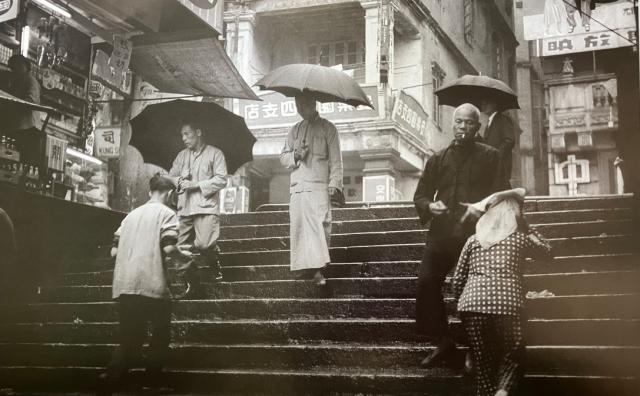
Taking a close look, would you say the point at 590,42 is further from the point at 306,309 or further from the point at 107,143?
the point at 306,309

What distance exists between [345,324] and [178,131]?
3822mm

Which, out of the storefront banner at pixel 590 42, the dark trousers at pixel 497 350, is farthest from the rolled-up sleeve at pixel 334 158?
the storefront banner at pixel 590 42

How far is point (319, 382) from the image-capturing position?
18.2 ft

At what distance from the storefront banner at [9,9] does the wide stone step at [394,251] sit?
520 cm

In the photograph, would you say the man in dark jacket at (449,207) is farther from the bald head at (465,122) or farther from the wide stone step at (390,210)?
the wide stone step at (390,210)

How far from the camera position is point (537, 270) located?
6863 mm

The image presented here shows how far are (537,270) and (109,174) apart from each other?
571 inches

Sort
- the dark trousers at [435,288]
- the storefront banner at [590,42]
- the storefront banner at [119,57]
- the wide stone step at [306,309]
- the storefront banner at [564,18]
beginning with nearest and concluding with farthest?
the dark trousers at [435,288]
the wide stone step at [306,309]
the storefront banner at [119,57]
the storefront banner at [564,18]
the storefront banner at [590,42]

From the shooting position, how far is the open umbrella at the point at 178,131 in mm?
8352

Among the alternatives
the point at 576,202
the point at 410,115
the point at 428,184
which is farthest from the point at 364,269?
the point at 410,115

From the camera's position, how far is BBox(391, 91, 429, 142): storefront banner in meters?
17.9

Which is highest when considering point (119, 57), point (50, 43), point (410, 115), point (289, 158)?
point (50, 43)

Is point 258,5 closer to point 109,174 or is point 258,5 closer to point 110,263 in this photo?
point 109,174

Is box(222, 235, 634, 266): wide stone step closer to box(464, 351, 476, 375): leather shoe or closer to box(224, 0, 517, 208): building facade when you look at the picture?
box(464, 351, 476, 375): leather shoe
